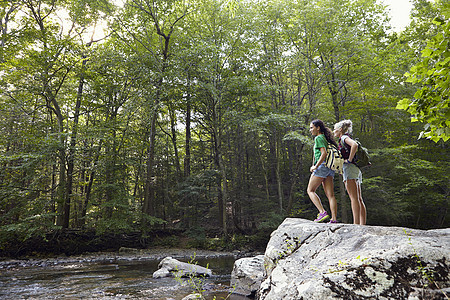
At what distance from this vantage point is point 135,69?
15836 millimetres

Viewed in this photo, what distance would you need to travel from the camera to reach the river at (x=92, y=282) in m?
6.11

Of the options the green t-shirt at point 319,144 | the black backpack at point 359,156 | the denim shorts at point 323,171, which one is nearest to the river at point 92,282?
the denim shorts at point 323,171

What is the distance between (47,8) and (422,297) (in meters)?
19.4

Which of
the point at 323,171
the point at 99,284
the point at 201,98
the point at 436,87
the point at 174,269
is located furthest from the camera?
the point at 201,98

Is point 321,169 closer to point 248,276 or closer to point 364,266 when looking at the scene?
point 364,266

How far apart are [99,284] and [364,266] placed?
6.93 metres

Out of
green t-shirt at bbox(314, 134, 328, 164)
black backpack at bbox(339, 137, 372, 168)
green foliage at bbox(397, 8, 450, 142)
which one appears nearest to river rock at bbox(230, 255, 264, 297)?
green t-shirt at bbox(314, 134, 328, 164)

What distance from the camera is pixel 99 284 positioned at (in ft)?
23.8

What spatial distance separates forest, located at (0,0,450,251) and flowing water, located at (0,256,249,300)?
3428 mm

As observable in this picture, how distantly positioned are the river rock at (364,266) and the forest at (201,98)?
10521mm

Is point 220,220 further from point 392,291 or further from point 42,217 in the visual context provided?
point 392,291

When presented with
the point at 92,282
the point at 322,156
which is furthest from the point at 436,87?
the point at 92,282

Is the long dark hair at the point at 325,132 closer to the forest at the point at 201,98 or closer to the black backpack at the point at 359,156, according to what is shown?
the black backpack at the point at 359,156

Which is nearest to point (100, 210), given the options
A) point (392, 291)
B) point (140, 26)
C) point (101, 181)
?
point (101, 181)
